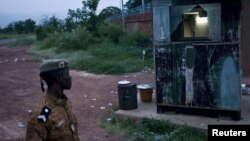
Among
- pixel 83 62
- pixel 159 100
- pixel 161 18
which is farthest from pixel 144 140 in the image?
pixel 83 62

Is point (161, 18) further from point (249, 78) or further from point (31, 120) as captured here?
point (31, 120)

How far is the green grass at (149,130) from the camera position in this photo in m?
6.47

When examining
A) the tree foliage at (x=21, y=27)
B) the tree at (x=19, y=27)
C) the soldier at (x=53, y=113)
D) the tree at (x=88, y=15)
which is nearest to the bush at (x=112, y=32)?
the tree at (x=88, y=15)

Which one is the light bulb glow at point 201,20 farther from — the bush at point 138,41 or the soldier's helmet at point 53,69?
the bush at point 138,41

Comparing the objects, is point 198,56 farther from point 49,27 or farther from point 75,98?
point 49,27

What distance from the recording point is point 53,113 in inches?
109

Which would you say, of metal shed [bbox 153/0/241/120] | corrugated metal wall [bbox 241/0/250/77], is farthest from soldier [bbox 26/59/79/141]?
corrugated metal wall [bbox 241/0/250/77]

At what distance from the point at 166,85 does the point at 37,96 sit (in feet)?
14.2

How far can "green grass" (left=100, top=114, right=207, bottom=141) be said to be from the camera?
21.2 ft

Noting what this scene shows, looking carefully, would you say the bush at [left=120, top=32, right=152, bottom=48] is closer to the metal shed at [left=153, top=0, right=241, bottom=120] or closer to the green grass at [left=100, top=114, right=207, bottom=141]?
the metal shed at [left=153, top=0, right=241, bottom=120]

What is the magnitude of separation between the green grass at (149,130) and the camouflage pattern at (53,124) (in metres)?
3.56

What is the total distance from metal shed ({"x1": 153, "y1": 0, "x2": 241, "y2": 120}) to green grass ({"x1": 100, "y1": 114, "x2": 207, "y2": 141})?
75cm

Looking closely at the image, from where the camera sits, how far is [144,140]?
21.0 feet

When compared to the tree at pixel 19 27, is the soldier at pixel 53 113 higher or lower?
lower
